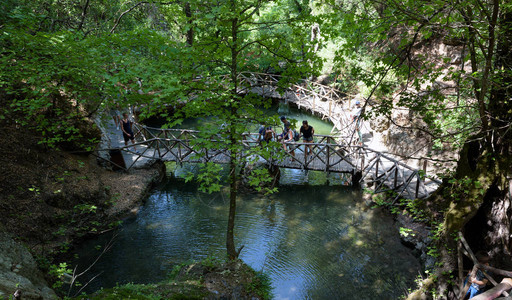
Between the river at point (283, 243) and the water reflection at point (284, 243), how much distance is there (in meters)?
0.02

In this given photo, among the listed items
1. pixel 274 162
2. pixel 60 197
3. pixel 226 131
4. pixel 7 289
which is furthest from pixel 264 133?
pixel 7 289

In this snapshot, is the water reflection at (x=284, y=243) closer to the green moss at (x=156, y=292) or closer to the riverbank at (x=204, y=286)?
the riverbank at (x=204, y=286)

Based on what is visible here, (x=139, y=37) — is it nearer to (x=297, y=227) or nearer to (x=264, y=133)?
(x=264, y=133)

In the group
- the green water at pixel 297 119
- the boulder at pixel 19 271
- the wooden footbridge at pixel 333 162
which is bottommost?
the boulder at pixel 19 271

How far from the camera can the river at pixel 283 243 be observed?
6.96 metres

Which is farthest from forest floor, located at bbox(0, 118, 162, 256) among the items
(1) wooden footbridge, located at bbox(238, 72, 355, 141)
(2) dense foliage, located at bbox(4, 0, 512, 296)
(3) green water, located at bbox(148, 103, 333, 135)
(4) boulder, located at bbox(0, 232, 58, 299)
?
(1) wooden footbridge, located at bbox(238, 72, 355, 141)

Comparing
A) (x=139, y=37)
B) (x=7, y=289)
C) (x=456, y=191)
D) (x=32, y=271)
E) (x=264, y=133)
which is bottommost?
(x=32, y=271)

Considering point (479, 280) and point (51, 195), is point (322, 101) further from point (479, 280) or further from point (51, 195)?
point (479, 280)

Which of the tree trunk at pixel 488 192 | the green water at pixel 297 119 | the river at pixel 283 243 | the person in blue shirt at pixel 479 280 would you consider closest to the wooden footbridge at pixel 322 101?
the green water at pixel 297 119

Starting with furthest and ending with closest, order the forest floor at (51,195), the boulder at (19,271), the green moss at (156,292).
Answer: the forest floor at (51,195) < the green moss at (156,292) < the boulder at (19,271)

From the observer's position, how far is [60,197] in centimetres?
799

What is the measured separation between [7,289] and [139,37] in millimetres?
4042

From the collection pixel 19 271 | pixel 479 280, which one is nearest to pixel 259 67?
pixel 19 271

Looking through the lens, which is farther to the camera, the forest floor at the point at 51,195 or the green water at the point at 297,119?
the green water at the point at 297,119
